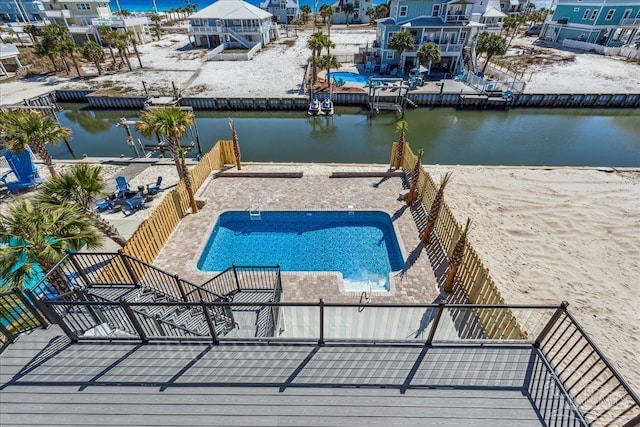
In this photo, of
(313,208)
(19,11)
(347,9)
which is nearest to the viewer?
(313,208)

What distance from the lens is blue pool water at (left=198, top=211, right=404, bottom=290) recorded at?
459 inches

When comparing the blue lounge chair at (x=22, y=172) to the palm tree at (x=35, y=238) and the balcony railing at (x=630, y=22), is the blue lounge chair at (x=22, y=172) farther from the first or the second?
the balcony railing at (x=630, y=22)

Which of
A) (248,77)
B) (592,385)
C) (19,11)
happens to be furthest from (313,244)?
(19,11)

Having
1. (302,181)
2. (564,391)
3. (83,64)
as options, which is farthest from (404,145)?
(83,64)

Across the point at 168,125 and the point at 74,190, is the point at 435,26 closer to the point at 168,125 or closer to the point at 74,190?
the point at 168,125

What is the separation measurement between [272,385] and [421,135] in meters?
25.7

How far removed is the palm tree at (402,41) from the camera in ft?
111

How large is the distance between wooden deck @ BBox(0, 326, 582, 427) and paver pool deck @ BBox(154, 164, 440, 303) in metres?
4.21

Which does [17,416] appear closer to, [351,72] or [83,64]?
[351,72]

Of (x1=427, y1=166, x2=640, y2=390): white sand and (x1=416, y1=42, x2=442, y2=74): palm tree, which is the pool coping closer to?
(x1=427, y1=166, x2=640, y2=390): white sand

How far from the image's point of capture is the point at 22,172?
15.6 meters

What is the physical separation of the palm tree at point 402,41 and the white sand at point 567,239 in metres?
23.0

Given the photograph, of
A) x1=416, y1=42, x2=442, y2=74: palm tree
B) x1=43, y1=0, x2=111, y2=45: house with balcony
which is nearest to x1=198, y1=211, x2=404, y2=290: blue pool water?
x1=416, y1=42, x2=442, y2=74: palm tree

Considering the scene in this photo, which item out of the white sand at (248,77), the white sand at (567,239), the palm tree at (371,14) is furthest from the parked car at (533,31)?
the white sand at (567,239)
